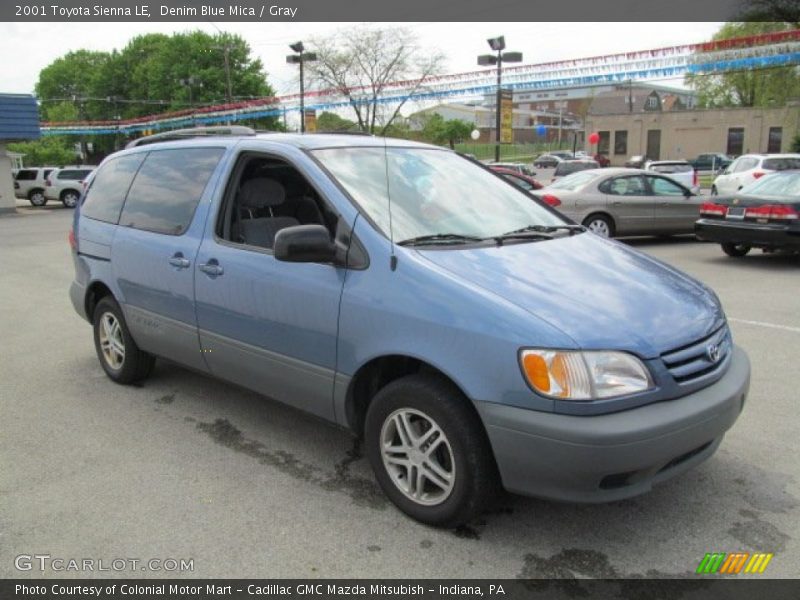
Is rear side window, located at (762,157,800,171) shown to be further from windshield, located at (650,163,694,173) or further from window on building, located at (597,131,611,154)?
window on building, located at (597,131,611,154)

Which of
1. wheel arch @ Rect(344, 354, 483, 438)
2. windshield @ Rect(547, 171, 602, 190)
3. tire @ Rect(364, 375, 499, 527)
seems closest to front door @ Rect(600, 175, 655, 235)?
windshield @ Rect(547, 171, 602, 190)

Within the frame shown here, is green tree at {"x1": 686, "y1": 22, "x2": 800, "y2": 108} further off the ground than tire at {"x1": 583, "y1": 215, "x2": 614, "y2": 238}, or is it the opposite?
green tree at {"x1": 686, "y1": 22, "x2": 800, "y2": 108}

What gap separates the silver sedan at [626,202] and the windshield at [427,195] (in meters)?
7.85

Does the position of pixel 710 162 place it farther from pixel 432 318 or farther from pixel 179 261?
pixel 432 318

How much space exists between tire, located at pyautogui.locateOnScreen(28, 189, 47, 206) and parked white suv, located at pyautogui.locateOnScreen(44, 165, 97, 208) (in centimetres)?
17

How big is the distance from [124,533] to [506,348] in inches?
75.8

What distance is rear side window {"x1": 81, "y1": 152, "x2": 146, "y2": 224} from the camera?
16.2ft

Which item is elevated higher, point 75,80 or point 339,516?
point 75,80

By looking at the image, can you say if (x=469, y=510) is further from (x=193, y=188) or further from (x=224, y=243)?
(x=193, y=188)

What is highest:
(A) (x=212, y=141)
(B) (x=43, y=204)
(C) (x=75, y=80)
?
(C) (x=75, y=80)

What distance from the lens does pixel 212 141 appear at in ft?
14.1

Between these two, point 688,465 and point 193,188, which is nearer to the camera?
point 688,465

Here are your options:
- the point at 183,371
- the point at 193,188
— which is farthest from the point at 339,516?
the point at 183,371

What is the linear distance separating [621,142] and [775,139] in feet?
45.4
